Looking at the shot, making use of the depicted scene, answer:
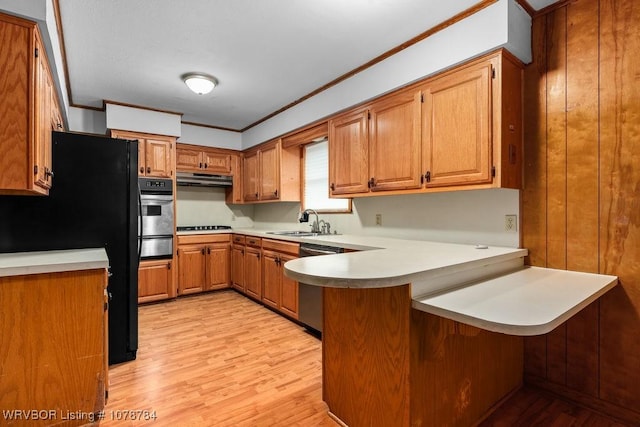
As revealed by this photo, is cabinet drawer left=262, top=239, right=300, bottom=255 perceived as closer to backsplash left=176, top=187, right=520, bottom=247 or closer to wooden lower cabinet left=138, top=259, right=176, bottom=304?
backsplash left=176, top=187, right=520, bottom=247

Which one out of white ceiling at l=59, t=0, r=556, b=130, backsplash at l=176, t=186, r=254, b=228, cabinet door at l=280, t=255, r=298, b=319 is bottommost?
cabinet door at l=280, t=255, r=298, b=319

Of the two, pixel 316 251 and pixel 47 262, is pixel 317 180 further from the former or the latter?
pixel 47 262

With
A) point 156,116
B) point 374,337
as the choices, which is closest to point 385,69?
point 374,337

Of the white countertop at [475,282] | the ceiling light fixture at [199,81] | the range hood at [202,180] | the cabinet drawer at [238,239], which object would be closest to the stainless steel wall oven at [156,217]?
the range hood at [202,180]

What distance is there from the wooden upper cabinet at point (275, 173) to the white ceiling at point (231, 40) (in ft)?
2.76

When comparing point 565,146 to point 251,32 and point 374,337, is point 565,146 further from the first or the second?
point 251,32

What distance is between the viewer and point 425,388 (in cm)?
145

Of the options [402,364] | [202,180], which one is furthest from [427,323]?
[202,180]

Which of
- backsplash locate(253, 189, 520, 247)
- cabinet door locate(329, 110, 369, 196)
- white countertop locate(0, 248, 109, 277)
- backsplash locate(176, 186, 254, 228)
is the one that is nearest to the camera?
white countertop locate(0, 248, 109, 277)

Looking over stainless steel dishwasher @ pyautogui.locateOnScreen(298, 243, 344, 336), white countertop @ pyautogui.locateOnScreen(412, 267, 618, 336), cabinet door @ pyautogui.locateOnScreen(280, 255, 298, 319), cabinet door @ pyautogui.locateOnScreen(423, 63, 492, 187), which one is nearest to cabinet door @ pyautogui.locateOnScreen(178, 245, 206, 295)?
cabinet door @ pyautogui.locateOnScreen(280, 255, 298, 319)

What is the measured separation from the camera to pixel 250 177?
478 centimetres

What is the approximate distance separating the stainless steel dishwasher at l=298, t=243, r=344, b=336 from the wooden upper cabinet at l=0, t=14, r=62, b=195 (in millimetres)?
1935

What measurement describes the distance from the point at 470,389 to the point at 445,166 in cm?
139

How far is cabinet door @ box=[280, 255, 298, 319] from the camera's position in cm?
312
